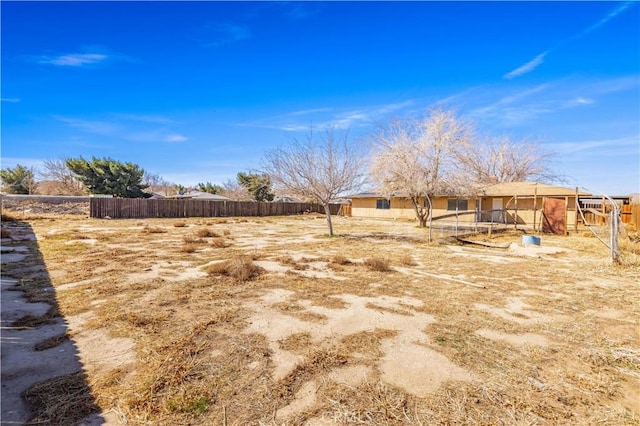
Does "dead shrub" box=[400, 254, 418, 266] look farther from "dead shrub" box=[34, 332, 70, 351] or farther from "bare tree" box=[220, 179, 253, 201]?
"bare tree" box=[220, 179, 253, 201]

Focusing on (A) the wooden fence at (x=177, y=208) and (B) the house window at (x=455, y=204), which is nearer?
(A) the wooden fence at (x=177, y=208)

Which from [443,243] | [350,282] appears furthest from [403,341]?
[443,243]

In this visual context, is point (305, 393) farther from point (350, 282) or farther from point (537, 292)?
point (537, 292)

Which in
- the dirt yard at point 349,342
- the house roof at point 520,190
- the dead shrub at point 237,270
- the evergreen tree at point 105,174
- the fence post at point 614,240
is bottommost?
the dirt yard at point 349,342

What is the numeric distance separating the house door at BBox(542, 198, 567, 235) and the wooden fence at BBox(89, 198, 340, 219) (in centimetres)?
2491

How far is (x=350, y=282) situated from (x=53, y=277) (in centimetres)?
572

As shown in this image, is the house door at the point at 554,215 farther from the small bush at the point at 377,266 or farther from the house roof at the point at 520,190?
the small bush at the point at 377,266

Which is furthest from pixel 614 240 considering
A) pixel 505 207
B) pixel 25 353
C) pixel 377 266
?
pixel 505 207

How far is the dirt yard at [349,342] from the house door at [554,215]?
9.75 meters

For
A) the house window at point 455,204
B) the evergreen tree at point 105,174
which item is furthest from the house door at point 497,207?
the evergreen tree at point 105,174

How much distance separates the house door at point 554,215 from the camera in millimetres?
15539

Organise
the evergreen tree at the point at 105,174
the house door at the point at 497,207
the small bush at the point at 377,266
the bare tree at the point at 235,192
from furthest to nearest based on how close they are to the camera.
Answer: the bare tree at the point at 235,192
the evergreen tree at the point at 105,174
the house door at the point at 497,207
the small bush at the point at 377,266

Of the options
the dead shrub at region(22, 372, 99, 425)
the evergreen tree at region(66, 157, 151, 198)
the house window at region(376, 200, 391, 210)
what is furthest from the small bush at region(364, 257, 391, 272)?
the evergreen tree at region(66, 157, 151, 198)

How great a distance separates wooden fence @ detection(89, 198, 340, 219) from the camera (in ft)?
76.6
